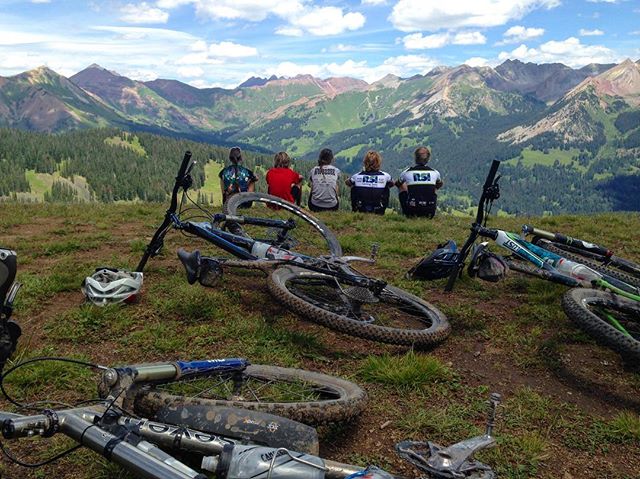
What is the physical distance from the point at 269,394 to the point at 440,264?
5038mm

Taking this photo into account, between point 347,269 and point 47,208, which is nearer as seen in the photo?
point 347,269

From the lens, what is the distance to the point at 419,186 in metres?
16.5

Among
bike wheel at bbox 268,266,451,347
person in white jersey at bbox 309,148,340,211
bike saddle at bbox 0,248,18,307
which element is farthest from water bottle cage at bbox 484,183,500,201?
person in white jersey at bbox 309,148,340,211

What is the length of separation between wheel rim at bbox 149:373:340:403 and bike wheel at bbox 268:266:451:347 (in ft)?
4.35

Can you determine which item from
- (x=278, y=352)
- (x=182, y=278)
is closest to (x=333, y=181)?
(x=182, y=278)

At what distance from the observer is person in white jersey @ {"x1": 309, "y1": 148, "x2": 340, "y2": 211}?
1714 cm

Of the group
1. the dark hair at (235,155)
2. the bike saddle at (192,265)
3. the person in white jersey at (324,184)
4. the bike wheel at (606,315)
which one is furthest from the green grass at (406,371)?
the person in white jersey at (324,184)

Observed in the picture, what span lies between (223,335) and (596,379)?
5162 mm

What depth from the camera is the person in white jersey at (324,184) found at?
1714cm

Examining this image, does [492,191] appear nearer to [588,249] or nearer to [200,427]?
[588,249]

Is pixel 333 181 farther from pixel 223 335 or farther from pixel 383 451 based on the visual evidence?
pixel 383 451

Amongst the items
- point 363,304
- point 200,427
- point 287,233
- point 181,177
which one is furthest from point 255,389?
point 287,233

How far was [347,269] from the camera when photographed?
736 centimetres

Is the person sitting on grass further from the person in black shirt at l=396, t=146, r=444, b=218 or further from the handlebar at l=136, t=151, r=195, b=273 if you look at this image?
the handlebar at l=136, t=151, r=195, b=273
